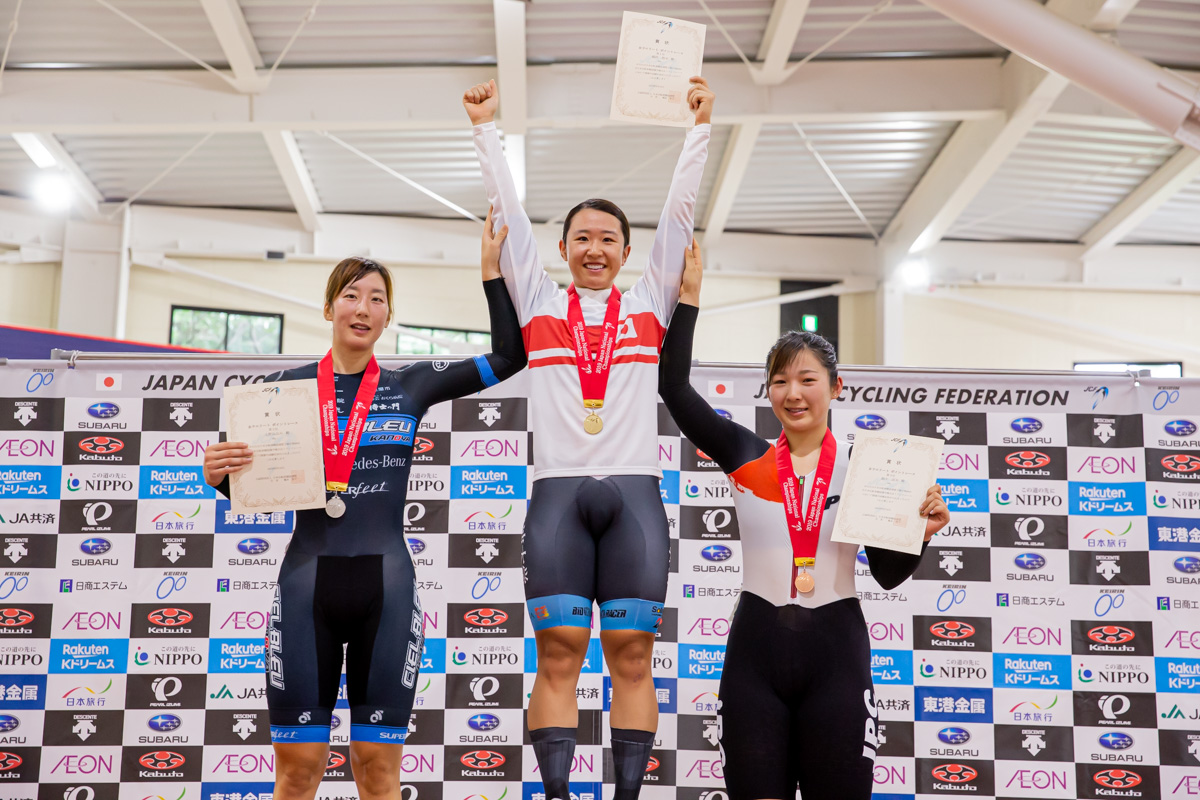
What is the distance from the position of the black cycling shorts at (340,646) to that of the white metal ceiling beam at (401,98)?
19.8 ft

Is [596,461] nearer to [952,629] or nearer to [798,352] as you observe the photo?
[798,352]

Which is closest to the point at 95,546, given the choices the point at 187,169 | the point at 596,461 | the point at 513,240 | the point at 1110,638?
the point at 513,240

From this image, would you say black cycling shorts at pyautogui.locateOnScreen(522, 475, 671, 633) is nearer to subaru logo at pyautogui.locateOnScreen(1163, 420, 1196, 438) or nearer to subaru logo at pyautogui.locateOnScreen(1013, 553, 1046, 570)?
subaru logo at pyautogui.locateOnScreen(1013, 553, 1046, 570)

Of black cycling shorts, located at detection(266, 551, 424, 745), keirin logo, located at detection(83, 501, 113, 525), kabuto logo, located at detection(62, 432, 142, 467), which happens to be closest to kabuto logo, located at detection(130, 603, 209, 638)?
keirin logo, located at detection(83, 501, 113, 525)

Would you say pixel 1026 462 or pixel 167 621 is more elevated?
pixel 1026 462

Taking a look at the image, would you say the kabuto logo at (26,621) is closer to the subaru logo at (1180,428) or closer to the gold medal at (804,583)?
Result: the gold medal at (804,583)

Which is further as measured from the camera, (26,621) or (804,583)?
(26,621)

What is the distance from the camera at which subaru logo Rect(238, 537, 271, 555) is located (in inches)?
169

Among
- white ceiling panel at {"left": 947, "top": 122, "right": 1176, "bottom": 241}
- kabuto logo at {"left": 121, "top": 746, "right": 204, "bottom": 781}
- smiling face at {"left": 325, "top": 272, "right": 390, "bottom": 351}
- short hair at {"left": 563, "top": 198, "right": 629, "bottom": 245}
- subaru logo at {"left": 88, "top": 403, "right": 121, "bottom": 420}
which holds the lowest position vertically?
kabuto logo at {"left": 121, "top": 746, "right": 204, "bottom": 781}

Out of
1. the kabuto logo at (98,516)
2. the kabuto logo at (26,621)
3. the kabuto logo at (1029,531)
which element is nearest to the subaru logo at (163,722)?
the kabuto logo at (26,621)

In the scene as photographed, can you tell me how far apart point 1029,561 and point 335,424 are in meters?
2.98

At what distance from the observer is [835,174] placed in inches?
400

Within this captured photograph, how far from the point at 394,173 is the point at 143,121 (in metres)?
2.17

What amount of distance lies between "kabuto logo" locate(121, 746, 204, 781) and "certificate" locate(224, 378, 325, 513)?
6.27 feet
